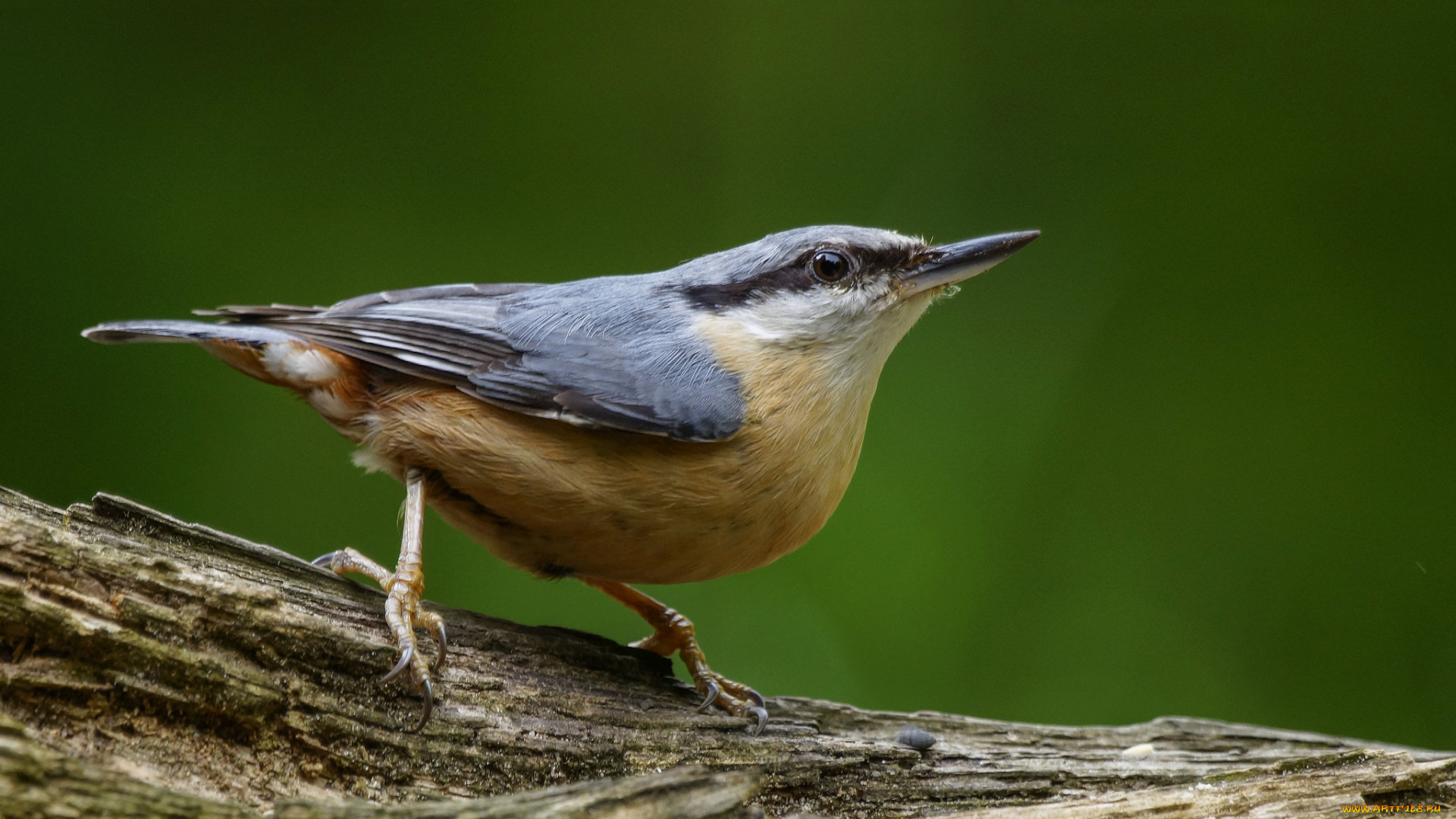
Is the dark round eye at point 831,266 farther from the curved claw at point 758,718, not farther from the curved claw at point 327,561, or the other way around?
the curved claw at point 327,561

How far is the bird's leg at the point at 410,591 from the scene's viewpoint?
2.04m

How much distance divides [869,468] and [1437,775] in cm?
231

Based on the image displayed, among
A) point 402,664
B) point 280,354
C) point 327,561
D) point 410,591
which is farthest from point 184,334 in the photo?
point 402,664

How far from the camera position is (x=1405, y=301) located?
12.9 feet

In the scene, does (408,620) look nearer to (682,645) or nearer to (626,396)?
(626,396)

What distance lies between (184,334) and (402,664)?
113cm

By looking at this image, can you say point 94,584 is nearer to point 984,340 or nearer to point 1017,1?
point 984,340

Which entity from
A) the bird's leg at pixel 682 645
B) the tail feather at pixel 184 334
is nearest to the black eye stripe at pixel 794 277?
the bird's leg at pixel 682 645

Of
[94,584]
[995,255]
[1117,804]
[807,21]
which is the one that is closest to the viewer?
[94,584]

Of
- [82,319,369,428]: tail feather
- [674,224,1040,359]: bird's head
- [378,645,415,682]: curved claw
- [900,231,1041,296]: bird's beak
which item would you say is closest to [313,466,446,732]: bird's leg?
[378,645,415,682]: curved claw

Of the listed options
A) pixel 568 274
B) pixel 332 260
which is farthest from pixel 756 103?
pixel 332 260

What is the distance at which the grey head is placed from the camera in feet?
7.85

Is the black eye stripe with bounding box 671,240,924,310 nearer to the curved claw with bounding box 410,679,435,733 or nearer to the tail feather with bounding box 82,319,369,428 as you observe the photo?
the tail feather with bounding box 82,319,369,428

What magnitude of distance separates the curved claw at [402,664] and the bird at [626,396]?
56mm
